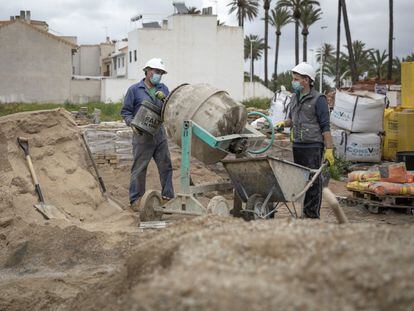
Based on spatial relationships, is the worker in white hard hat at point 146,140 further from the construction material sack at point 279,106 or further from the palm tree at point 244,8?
the palm tree at point 244,8

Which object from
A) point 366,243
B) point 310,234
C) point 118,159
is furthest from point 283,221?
point 118,159

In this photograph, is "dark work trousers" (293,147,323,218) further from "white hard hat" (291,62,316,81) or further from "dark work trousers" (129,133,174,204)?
"dark work trousers" (129,133,174,204)

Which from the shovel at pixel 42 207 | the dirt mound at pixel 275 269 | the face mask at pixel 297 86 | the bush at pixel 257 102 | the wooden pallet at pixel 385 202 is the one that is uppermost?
the face mask at pixel 297 86

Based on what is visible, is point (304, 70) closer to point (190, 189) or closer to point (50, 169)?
point (190, 189)

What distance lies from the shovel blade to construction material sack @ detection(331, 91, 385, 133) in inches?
267

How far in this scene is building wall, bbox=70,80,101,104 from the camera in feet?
145

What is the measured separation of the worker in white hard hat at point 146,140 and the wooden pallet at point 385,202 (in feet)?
9.40

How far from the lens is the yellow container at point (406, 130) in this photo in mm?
12609

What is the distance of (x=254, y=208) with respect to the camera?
7.03 metres

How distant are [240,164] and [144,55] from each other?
3727cm

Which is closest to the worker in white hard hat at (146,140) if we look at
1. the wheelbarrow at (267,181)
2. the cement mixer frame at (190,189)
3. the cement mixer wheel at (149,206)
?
the cement mixer wheel at (149,206)

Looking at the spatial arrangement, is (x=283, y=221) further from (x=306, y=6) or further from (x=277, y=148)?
(x=306, y=6)

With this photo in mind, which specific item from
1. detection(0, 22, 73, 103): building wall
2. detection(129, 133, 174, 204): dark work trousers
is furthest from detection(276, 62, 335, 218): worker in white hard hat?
detection(0, 22, 73, 103): building wall

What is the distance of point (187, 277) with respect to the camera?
2.76m
